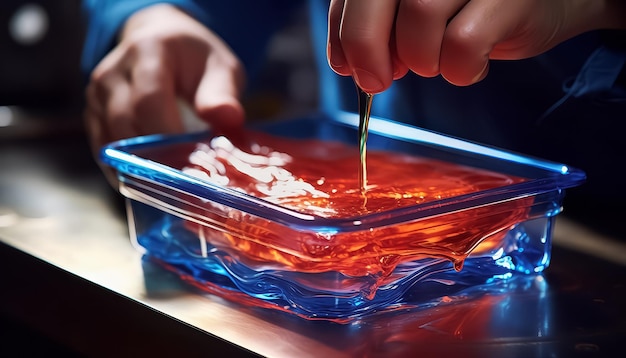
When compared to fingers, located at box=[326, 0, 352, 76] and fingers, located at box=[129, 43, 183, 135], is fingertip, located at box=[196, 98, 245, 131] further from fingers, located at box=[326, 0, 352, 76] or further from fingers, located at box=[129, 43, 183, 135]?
fingers, located at box=[326, 0, 352, 76]

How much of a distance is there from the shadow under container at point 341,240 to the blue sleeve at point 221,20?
416mm

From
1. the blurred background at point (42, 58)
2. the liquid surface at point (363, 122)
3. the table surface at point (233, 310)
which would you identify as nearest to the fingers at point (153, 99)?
the table surface at point (233, 310)

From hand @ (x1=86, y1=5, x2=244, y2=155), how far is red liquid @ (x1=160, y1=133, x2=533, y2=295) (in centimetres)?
15

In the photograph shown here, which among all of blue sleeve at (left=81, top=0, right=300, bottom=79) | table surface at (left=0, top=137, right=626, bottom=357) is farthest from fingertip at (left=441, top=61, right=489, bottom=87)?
blue sleeve at (left=81, top=0, right=300, bottom=79)

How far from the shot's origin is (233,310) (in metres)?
0.57

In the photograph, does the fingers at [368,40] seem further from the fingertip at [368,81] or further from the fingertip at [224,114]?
the fingertip at [224,114]

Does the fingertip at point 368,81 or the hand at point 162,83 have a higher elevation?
the hand at point 162,83

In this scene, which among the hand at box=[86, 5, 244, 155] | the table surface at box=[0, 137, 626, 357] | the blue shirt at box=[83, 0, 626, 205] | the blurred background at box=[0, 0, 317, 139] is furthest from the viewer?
the blurred background at box=[0, 0, 317, 139]

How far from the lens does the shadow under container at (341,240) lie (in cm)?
53

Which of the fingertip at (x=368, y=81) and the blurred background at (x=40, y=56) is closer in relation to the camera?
the fingertip at (x=368, y=81)

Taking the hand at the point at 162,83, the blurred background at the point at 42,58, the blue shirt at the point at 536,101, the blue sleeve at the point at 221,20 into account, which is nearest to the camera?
the blue shirt at the point at 536,101

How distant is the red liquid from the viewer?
20.9 inches

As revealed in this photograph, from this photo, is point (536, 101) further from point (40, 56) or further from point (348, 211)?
point (40, 56)

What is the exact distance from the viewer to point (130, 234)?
723mm
